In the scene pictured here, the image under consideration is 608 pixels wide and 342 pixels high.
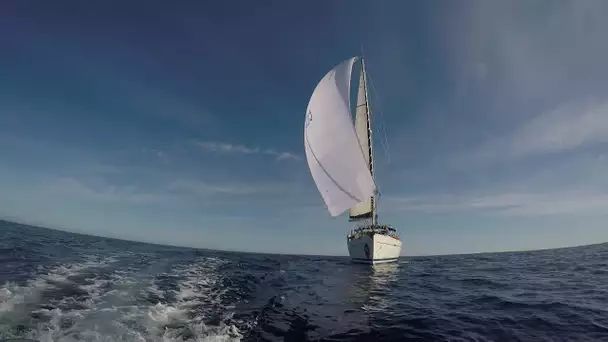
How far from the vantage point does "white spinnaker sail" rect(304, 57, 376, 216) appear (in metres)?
27.7

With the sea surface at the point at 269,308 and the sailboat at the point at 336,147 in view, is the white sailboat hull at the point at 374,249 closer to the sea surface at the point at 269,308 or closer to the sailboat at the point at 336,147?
the sailboat at the point at 336,147

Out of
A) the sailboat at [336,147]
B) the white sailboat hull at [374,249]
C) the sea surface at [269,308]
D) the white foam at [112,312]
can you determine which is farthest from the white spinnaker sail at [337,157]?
the white foam at [112,312]

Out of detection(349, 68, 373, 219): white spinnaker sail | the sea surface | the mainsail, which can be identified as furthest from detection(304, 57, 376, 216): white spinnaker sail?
detection(349, 68, 373, 219): white spinnaker sail

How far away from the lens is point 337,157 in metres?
27.8

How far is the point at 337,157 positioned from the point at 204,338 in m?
20.5

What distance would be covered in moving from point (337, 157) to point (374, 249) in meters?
13.8

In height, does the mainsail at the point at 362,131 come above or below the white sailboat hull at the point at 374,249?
above

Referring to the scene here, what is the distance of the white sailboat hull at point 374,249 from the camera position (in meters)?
35.9

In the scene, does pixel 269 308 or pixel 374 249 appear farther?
pixel 374 249

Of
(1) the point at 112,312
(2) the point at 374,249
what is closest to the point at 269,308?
(1) the point at 112,312

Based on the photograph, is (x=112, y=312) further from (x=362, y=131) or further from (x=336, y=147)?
(x=362, y=131)

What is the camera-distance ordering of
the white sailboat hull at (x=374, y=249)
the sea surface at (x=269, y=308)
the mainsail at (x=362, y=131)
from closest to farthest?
the sea surface at (x=269, y=308) < the white sailboat hull at (x=374, y=249) < the mainsail at (x=362, y=131)

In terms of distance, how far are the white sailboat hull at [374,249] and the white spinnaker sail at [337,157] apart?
32.5ft

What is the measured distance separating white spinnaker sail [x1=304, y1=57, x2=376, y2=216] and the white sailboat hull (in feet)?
32.5
